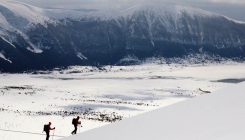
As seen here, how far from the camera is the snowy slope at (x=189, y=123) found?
3922 mm

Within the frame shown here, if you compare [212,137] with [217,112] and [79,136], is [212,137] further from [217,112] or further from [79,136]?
[79,136]

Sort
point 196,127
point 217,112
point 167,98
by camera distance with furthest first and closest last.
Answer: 1. point 167,98
2. point 217,112
3. point 196,127

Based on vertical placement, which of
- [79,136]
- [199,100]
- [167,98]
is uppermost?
[199,100]

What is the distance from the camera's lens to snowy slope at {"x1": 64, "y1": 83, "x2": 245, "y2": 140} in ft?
12.9

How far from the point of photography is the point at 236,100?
4.88m

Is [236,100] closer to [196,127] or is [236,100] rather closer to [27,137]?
[196,127]

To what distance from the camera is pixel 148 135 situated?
4.12m

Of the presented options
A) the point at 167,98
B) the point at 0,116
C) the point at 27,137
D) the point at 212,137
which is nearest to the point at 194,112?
the point at 212,137

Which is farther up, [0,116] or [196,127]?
[196,127]

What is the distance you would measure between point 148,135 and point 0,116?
48855 mm

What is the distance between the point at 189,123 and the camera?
4277 millimetres

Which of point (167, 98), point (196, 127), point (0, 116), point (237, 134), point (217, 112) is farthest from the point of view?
point (167, 98)

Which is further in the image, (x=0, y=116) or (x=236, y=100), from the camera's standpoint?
(x=0, y=116)

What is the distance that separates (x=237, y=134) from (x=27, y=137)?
28104mm
